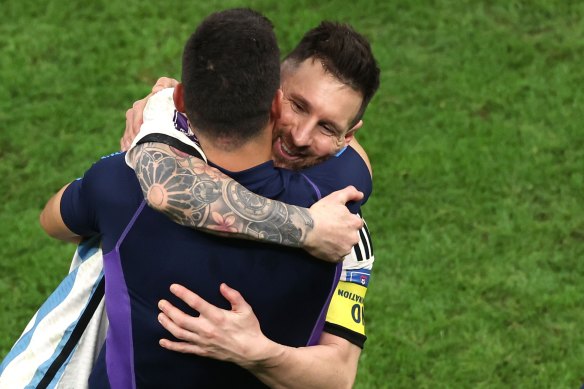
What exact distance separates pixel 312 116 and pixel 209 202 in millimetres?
1050

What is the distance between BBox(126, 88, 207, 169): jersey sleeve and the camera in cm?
358

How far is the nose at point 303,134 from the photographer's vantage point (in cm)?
431

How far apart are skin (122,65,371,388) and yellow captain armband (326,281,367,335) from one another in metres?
0.07

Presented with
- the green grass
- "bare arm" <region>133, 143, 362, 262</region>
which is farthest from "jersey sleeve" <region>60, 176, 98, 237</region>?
the green grass

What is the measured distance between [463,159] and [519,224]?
2.69 feet

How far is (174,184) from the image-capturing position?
11.5 feet

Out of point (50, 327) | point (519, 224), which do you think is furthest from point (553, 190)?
point (50, 327)

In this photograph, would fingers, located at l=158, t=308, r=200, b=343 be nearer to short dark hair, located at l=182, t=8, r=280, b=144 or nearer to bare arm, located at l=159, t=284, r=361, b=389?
bare arm, located at l=159, t=284, r=361, b=389

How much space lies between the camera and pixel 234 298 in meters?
3.52

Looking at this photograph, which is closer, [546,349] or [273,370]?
[273,370]

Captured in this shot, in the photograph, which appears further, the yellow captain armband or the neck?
the yellow captain armband

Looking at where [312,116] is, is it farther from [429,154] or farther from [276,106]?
[429,154]

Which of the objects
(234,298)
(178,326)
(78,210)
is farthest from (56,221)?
(234,298)

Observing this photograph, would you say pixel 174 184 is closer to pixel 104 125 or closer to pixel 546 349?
pixel 546 349
